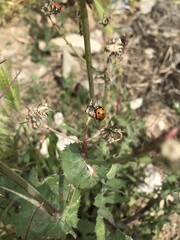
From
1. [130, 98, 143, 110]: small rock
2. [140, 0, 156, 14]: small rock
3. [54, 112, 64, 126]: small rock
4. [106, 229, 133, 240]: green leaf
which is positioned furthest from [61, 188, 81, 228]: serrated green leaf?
[140, 0, 156, 14]: small rock

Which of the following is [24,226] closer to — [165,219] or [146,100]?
[165,219]

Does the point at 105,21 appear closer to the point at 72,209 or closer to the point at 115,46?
the point at 115,46

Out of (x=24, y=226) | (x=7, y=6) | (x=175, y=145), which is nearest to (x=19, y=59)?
(x=7, y=6)

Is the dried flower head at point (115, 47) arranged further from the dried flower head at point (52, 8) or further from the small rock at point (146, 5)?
the small rock at point (146, 5)

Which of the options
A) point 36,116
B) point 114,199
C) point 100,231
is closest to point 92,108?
point 36,116

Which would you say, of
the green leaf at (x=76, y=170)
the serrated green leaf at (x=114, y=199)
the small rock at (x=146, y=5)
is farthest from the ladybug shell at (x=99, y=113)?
the small rock at (x=146, y=5)
